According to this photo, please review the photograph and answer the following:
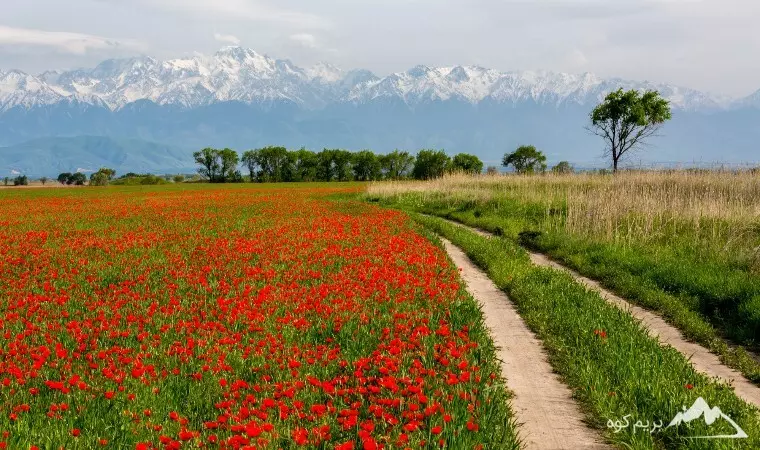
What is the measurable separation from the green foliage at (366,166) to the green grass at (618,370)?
364 feet

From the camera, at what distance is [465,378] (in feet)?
19.6

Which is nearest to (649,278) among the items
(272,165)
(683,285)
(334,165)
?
(683,285)

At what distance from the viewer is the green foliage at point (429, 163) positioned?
112 m

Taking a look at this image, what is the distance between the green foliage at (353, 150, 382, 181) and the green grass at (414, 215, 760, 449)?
111m

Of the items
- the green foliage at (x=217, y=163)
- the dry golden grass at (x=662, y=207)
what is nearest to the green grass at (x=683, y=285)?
the dry golden grass at (x=662, y=207)

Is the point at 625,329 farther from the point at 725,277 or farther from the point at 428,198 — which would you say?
the point at 428,198

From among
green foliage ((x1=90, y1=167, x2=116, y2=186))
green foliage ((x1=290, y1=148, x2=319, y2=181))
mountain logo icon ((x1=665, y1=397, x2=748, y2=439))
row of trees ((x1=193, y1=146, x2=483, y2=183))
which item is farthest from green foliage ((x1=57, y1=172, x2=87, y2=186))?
mountain logo icon ((x1=665, y1=397, x2=748, y2=439))

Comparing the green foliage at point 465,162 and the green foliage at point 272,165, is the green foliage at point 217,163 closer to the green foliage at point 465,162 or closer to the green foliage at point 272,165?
the green foliage at point 272,165

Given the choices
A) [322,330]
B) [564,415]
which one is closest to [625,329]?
[564,415]

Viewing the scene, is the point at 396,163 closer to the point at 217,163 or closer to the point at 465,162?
the point at 465,162

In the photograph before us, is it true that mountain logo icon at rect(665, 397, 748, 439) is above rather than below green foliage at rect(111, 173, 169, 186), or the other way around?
below

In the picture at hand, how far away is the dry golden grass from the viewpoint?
16.1 m

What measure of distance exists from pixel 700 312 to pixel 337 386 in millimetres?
7591

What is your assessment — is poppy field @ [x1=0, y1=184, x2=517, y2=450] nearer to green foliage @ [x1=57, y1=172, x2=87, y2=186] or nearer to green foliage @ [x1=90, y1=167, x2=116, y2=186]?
green foliage @ [x1=90, y1=167, x2=116, y2=186]
